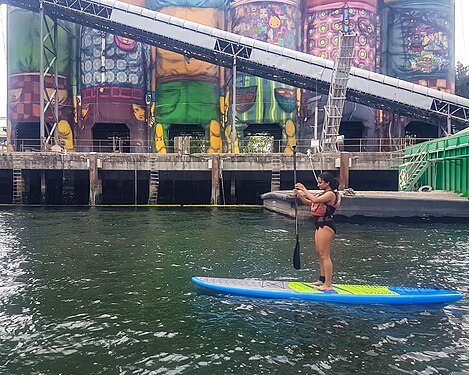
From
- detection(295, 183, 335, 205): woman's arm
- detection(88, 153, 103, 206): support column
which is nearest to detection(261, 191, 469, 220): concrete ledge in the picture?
detection(295, 183, 335, 205): woman's arm

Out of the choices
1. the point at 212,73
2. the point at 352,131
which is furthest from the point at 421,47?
the point at 212,73

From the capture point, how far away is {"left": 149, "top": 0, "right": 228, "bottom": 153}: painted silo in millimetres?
40031

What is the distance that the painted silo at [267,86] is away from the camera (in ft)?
129

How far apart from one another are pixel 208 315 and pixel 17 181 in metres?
24.7

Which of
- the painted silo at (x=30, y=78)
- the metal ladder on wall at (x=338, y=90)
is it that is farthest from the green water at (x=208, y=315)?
the painted silo at (x=30, y=78)

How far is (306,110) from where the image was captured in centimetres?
4028

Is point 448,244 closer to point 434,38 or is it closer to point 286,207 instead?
point 286,207

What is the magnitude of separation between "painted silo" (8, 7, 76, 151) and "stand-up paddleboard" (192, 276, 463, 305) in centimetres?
3620

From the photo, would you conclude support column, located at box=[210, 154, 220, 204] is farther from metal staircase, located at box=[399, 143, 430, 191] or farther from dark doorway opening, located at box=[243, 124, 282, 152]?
dark doorway opening, located at box=[243, 124, 282, 152]

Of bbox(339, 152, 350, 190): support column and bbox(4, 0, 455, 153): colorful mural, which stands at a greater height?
bbox(4, 0, 455, 153): colorful mural

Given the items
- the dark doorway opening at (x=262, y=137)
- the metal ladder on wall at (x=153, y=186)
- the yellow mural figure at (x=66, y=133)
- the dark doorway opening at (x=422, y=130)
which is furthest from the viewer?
the dark doorway opening at (x=422, y=130)

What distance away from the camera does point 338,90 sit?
108 feet

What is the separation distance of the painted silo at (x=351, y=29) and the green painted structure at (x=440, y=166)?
13.7 metres

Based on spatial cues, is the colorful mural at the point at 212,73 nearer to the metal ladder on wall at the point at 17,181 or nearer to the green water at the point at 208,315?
the metal ladder on wall at the point at 17,181
